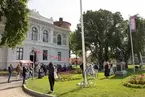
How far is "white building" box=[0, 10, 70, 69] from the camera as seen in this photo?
128 feet

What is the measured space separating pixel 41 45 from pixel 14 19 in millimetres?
24919

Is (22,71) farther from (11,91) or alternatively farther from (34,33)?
(34,33)

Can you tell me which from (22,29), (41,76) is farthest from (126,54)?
(22,29)

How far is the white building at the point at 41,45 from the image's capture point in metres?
38.9

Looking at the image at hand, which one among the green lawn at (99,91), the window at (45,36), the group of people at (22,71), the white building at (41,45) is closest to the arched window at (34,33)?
the white building at (41,45)

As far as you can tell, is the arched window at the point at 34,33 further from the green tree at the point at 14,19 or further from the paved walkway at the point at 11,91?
the paved walkway at the point at 11,91

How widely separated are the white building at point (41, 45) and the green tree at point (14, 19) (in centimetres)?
1545

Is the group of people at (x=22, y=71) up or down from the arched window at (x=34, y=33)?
down

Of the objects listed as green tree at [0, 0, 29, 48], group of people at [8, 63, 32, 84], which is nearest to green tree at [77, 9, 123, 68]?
group of people at [8, 63, 32, 84]

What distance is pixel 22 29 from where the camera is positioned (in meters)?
21.7

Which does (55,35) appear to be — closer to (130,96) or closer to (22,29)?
(22,29)

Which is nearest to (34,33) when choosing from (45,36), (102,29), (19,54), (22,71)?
(45,36)

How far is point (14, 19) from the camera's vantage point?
20531 mm

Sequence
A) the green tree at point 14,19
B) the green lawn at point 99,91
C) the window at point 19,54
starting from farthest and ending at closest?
the window at point 19,54 → the green tree at point 14,19 → the green lawn at point 99,91
